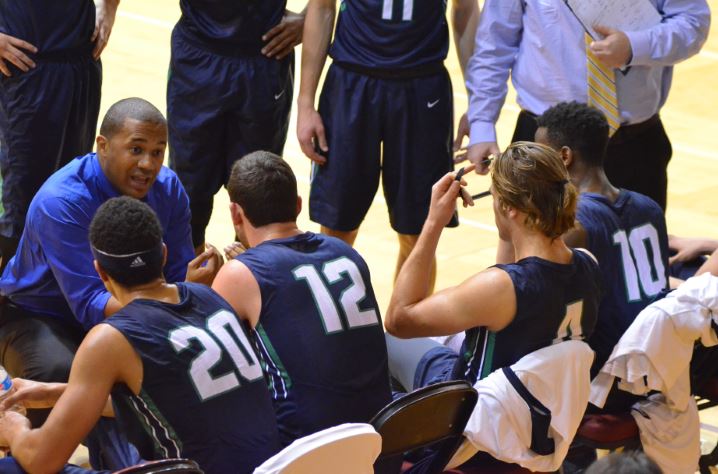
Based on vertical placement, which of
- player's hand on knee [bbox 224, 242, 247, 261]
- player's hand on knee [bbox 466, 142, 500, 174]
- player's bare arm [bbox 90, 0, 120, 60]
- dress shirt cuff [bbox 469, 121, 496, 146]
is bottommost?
player's hand on knee [bbox 224, 242, 247, 261]

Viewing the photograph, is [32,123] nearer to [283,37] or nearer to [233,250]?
[283,37]

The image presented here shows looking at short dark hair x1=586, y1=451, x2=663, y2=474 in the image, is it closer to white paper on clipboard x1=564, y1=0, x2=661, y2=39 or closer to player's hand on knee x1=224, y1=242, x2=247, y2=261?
player's hand on knee x1=224, y1=242, x2=247, y2=261

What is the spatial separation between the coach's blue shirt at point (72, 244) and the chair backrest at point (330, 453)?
137 cm

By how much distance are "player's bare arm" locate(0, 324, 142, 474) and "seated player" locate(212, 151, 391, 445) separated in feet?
1.60

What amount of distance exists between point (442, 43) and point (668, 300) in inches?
73.5

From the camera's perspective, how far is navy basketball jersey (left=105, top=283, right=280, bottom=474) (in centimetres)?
329

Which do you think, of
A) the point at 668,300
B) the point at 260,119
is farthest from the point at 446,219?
the point at 260,119

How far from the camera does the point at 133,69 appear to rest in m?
9.70

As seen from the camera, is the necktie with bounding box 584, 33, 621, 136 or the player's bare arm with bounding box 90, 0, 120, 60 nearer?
the necktie with bounding box 584, 33, 621, 136

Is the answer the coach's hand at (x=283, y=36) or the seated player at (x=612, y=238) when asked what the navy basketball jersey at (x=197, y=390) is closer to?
the seated player at (x=612, y=238)

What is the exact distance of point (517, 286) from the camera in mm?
3664

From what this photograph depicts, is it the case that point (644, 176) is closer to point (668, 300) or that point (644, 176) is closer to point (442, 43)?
point (442, 43)

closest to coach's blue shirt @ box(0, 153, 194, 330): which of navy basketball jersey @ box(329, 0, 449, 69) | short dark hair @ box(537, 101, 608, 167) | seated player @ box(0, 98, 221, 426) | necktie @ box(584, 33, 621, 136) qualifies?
seated player @ box(0, 98, 221, 426)

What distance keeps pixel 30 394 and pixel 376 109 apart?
2251mm
